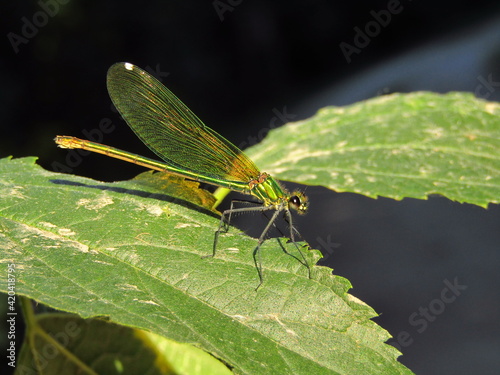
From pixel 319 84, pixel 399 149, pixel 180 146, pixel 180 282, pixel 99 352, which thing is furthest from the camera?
pixel 319 84

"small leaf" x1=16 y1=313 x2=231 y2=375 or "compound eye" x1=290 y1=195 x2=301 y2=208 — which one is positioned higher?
"compound eye" x1=290 y1=195 x2=301 y2=208

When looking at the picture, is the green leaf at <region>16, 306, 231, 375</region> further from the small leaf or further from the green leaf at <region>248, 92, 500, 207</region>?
the green leaf at <region>248, 92, 500, 207</region>

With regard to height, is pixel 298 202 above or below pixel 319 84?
below

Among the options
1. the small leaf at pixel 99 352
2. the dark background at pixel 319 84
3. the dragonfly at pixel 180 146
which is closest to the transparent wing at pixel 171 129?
the dragonfly at pixel 180 146

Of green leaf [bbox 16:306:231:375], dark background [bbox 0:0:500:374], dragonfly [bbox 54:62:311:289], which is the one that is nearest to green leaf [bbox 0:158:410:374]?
green leaf [bbox 16:306:231:375]

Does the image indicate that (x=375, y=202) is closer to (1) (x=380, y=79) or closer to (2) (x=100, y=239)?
(1) (x=380, y=79)

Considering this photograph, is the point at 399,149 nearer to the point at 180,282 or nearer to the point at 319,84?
the point at 180,282

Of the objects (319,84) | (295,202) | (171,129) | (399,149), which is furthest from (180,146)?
(319,84)

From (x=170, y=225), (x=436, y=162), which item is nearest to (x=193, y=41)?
(x=436, y=162)
